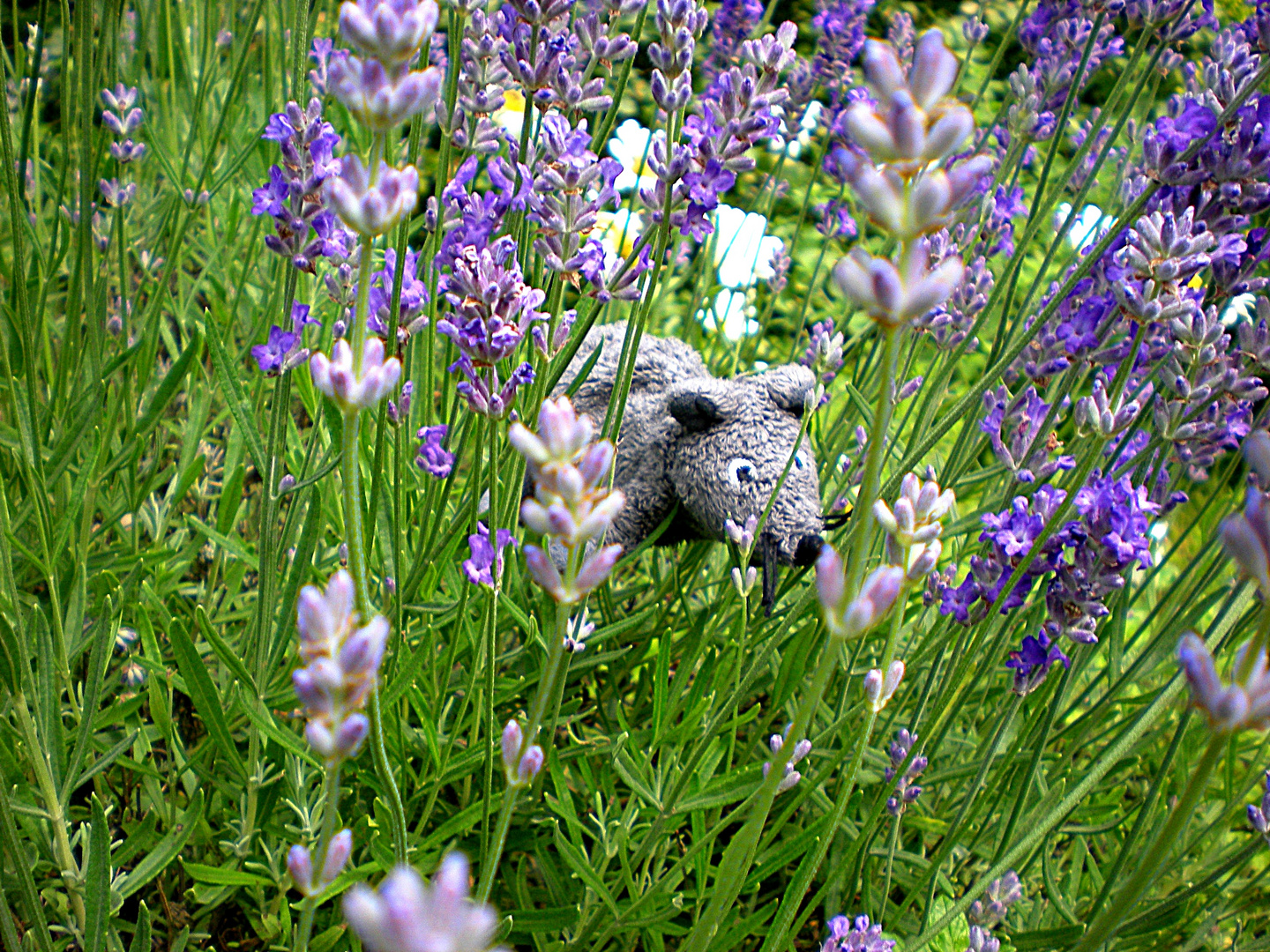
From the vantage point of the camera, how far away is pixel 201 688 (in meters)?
0.97

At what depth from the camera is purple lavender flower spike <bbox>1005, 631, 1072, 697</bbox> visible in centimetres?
99

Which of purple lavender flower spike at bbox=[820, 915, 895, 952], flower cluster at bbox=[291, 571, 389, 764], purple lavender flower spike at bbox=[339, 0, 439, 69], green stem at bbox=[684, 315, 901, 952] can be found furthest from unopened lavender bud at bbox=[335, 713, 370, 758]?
purple lavender flower spike at bbox=[820, 915, 895, 952]

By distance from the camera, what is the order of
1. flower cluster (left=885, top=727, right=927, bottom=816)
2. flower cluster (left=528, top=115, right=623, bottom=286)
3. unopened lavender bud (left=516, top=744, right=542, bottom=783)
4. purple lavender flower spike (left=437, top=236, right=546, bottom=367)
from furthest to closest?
flower cluster (left=885, top=727, right=927, bottom=816), flower cluster (left=528, top=115, right=623, bottom=286), purple lavender flower spike (left=437, top=236, right=546, bottom=367), unopened lavender bud (left=516, top=744, right=542, bottom=783)

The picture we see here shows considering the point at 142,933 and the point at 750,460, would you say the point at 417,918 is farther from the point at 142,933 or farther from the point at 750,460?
the point at 750,460

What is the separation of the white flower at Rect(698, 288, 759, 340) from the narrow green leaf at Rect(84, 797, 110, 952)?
4.95 feet

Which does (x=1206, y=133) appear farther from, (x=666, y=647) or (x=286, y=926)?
(x=286, y=926)

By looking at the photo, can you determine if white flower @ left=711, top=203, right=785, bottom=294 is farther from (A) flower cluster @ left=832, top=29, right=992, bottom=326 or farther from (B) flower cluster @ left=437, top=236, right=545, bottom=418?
(A) flower cluster @ left=832, top=29, right=992, bottom=326

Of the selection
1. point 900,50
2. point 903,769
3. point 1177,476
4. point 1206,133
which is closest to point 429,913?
point 903,769

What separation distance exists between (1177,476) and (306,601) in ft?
4.26

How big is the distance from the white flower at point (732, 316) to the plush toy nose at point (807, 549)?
3.04ft

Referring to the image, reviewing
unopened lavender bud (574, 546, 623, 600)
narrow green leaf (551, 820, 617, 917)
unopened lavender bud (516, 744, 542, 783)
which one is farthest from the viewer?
narrow green leaf (551, 820, 617, 917)

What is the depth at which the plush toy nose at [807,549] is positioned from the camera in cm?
116

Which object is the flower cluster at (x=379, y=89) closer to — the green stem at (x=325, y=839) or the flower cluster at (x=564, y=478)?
the flower cluster at (x=564, y=478)

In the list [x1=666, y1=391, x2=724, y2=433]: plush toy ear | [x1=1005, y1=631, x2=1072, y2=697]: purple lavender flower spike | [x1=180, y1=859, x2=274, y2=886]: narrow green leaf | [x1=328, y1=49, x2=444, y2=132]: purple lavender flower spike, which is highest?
[x1=328, y1=49, x2=444, y2=132]: purple lavender flower spike
